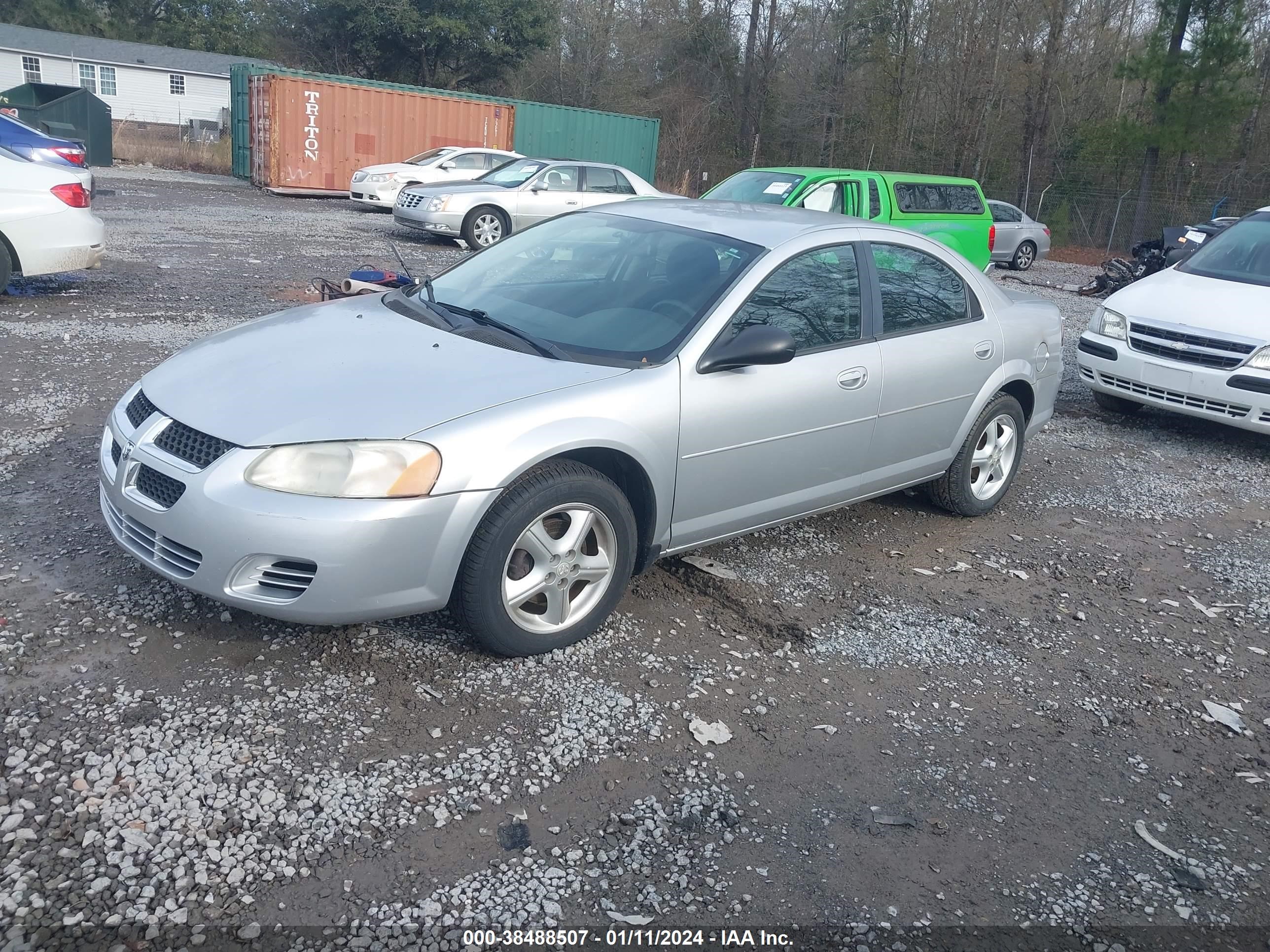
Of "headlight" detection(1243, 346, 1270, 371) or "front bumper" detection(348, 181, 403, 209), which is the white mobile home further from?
"headlight" detection(1243, 346, 1270, 371)

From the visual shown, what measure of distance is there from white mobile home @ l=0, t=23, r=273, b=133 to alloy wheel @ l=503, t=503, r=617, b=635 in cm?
4773

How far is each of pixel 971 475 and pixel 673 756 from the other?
3050 millimetres

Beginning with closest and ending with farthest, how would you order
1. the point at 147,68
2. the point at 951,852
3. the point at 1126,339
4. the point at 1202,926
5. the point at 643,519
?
the point at 1202,926 → the point at 951,852 → the point at 643,519 → the point at 1126,339 → the point at 147,68

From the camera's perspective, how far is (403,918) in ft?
8.25

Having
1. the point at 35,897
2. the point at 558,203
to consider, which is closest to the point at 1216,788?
the point at 35,897

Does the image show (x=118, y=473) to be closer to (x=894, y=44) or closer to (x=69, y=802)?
(x=69, y=802)

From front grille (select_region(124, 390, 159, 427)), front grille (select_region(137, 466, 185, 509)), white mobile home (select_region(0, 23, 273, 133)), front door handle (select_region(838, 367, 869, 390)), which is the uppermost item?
white mobile home (select_region(0, 23, 273, 133))

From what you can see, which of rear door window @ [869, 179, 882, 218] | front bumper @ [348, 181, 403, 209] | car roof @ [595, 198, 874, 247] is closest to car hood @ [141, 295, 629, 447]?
car roof @ [595, 198, 874, 247]

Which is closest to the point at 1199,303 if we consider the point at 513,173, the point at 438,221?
the point at 438,221

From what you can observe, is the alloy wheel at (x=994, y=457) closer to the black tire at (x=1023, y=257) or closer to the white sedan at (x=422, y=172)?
the white sedan at (x=422, y=172)

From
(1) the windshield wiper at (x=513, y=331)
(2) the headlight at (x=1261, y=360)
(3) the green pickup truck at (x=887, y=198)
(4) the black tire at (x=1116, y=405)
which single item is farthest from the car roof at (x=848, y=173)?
(1) the windshield wiper at (x=513, y=331)

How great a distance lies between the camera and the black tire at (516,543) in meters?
3.47

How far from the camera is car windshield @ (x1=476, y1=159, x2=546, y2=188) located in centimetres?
1656

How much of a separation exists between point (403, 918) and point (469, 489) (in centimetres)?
135
